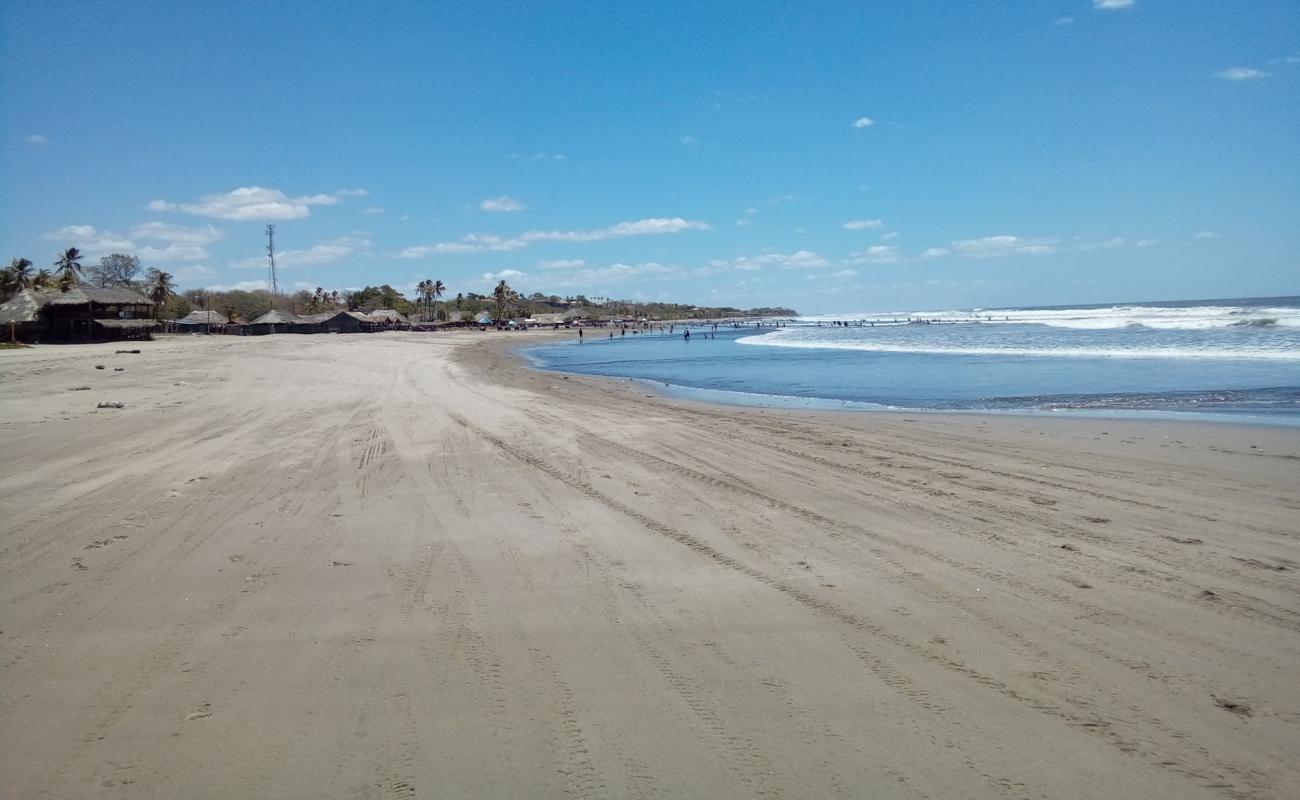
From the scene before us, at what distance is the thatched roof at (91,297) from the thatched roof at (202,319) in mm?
28445

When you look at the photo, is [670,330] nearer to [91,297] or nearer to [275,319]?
[275,319]

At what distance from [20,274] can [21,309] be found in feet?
97.3

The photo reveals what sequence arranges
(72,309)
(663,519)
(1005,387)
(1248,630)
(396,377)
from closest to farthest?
(1248,630) < (663,519) < (1005,387) < (396,377) < (72,309)

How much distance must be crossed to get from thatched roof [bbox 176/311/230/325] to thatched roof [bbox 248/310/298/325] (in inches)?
195

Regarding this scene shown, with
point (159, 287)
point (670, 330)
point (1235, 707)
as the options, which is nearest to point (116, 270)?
point (159, 287)

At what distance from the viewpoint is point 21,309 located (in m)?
51.1

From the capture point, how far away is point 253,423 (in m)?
13.1

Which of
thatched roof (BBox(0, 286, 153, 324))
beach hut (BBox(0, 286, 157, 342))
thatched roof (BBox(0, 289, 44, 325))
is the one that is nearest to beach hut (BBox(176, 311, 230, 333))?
beach hut (BBox(0, 286, 157, 342))

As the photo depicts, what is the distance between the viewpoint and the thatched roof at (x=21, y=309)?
166 ft

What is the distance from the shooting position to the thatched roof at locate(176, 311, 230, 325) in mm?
85188

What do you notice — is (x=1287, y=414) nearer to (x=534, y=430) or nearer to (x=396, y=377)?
(x=534, y=430)

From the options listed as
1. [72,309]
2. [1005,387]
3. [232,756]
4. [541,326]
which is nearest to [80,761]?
[232,756]

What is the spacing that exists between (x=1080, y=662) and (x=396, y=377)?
23.3m

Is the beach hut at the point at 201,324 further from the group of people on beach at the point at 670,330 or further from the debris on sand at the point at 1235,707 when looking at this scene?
the debris on sand at the point at 1235,707
